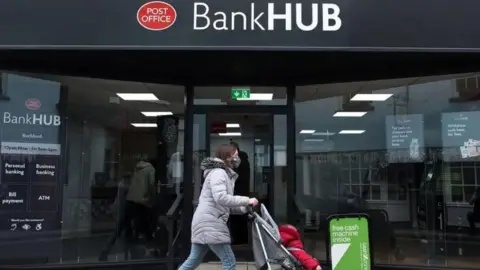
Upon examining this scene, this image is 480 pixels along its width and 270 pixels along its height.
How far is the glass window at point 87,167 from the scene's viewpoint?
7.01 m

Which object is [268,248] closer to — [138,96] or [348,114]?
[348,114]

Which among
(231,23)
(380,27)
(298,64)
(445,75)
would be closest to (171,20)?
(231,23)

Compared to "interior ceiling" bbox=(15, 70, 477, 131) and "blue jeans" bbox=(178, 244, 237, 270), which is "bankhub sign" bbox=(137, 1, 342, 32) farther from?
"blue jeans" bbox=(178, 244, 237, 270)

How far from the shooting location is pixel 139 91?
785 centimetres

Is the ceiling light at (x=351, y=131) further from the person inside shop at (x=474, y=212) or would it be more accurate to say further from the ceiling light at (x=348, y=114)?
the person inside shop at (x=474, y=212)

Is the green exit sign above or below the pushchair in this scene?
above

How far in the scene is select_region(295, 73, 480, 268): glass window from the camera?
24.0 ft

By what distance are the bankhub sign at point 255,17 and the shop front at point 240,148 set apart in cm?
42

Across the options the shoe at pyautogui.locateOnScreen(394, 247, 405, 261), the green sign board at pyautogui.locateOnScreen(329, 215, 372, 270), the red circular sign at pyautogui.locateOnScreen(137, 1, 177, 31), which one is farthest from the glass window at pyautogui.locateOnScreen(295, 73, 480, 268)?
the red circular sign at pyautogui.locateOnScreen(137, 1, 177, 31)

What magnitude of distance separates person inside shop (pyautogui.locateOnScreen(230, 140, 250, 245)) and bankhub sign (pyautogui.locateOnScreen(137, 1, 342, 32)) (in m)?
1.92

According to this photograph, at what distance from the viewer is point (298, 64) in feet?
22.5

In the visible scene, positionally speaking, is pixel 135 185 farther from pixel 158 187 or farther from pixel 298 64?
pixel 298 64

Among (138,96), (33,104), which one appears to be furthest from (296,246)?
(33,104)

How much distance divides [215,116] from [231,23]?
1.70 metres
